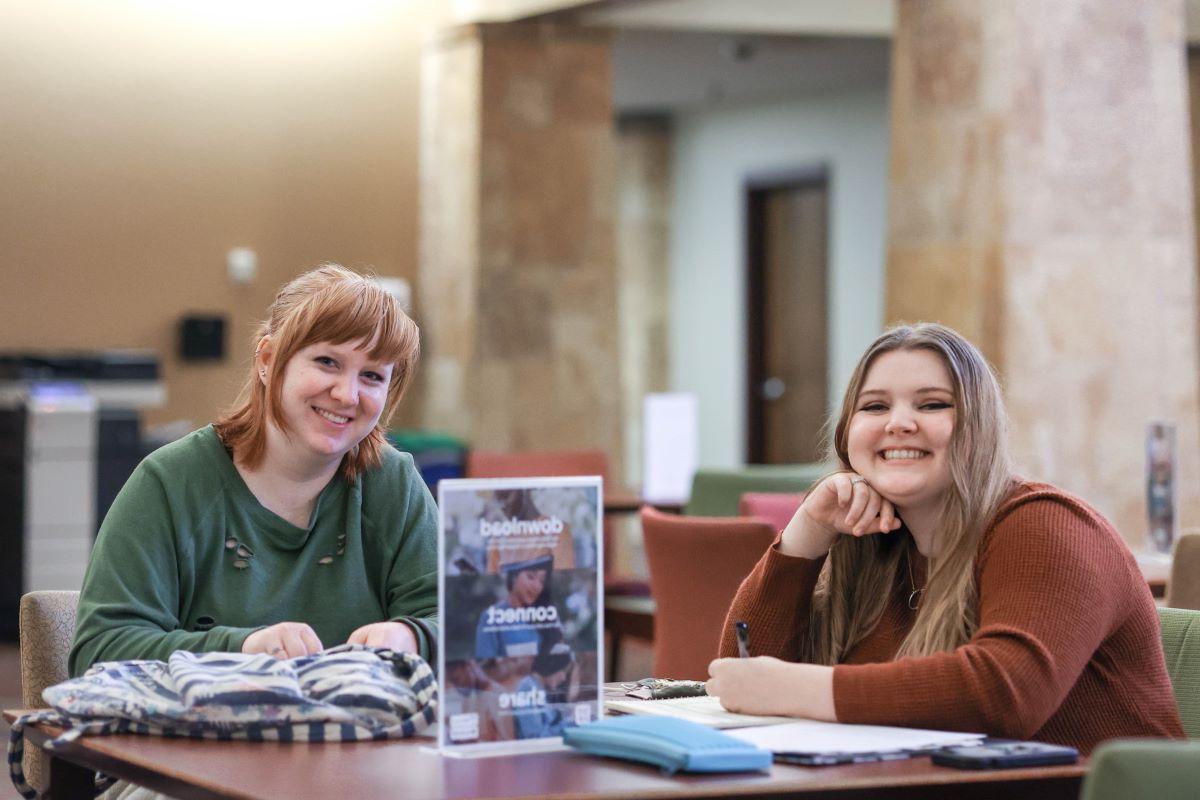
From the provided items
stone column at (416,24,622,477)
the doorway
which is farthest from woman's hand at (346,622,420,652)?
the doorway

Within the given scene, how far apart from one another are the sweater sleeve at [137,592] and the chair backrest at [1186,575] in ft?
7.41

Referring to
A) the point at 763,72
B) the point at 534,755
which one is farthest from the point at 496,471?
the point at 763,72

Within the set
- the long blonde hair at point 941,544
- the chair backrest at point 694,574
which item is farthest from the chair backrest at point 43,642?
the chair backrest at point 694,574

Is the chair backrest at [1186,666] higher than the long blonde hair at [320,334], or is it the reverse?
the long blonde hair at [320,334]

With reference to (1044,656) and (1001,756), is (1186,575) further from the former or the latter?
(1001,756)

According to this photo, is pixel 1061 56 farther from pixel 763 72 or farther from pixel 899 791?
pixel 763 72

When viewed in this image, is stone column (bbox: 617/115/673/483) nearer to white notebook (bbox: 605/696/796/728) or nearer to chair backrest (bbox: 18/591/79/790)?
chair backrest (bbox: 18/591/79/790)

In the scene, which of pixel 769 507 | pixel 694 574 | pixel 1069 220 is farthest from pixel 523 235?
pixel 694 574

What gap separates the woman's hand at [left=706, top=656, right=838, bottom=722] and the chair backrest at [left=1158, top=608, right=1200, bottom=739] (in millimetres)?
594

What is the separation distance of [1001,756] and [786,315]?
11506mm

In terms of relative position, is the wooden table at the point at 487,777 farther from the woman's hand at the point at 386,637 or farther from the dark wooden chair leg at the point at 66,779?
the woman's hand at the point at 386,637

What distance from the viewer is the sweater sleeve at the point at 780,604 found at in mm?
2416

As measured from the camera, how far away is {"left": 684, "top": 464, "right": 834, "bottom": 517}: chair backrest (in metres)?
6.27

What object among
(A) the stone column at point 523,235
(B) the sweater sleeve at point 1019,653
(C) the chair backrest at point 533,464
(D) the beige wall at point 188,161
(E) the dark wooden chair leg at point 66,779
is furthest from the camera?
(A) the stone column at point 523,235
